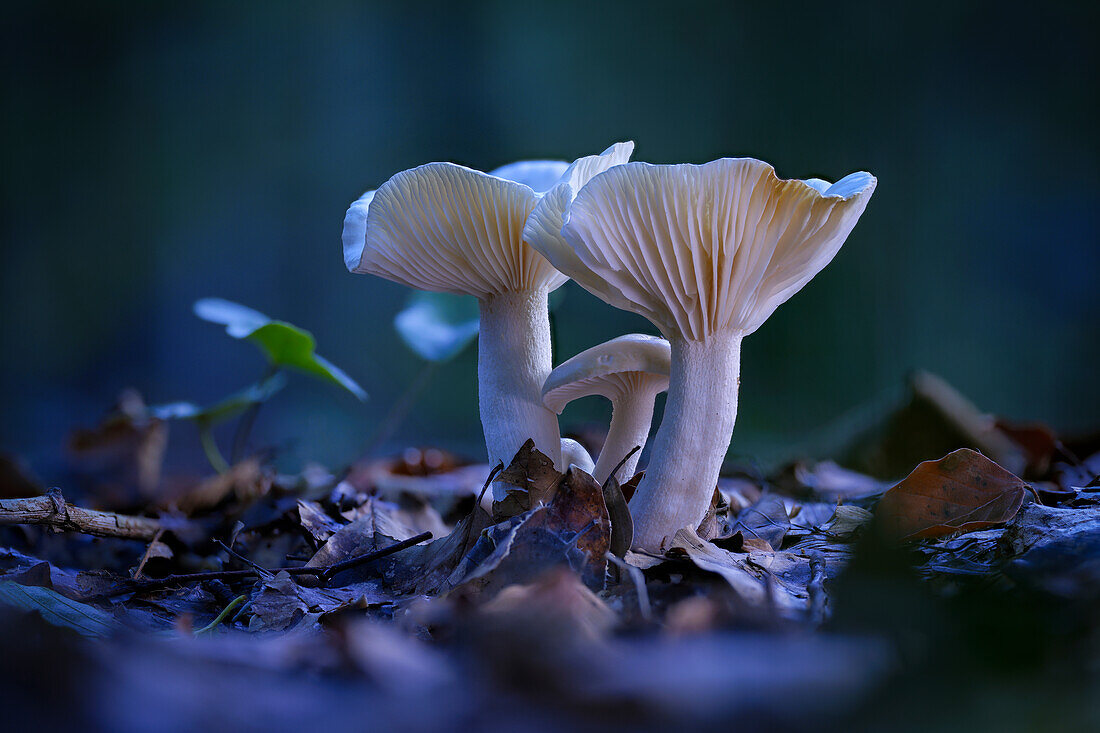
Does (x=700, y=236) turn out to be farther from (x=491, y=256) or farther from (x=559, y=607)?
(x=559, y=607)

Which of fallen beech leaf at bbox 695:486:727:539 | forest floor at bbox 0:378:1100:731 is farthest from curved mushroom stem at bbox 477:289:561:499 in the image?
fallen beech leaf at bbox 695:486:727:539

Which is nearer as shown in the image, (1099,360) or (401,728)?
(401,728)

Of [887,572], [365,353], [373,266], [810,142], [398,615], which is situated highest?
[810,142]

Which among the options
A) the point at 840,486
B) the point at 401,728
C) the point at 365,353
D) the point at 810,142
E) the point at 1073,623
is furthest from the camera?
the point at 365,353

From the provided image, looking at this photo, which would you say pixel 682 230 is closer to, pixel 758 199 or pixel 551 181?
pixel 758 199

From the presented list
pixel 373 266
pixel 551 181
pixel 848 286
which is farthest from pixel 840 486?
pixel 848 286

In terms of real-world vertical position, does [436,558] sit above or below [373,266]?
below

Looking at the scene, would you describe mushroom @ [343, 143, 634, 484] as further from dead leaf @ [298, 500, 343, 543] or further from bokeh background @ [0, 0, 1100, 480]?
bokeh background @ [0, 0, 1100, 480]
